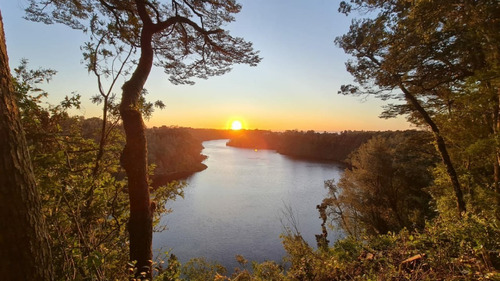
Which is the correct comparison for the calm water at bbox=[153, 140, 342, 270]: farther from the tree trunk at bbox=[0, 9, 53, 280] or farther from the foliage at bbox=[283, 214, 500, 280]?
the tree trunk at bbox=[0, 9, 53, 280]

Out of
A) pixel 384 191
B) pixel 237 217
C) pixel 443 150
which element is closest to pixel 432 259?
pixel 443 150

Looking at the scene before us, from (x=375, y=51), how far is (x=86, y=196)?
8665 mm

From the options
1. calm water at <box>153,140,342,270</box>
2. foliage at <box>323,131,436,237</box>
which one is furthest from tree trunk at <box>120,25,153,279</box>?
foliage at <box>323,131,436,237</box>

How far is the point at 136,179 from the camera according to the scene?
3.21 m

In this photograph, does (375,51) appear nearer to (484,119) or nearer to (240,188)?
(484,119)

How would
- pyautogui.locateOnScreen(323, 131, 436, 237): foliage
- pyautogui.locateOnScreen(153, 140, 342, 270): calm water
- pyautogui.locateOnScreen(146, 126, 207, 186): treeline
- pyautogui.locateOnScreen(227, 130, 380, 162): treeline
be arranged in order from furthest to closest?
1. pyautogui.locateOnScreen(227, 130, 380, 162): treeline
2. pyautogui.locateOnScreen(146, 126, 207, 186): treeline
3. pyautogui.locateOnScreen(153, 140, 342, 270): calm water
4. pyautogui.locateOnScreen(323, 131, 436, 237): foliage

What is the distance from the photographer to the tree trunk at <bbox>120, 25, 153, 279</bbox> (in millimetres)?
3121

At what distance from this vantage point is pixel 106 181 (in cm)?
382

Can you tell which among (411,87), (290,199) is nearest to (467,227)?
(411,87)

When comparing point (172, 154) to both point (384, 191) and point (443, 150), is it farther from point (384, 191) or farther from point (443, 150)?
point (443, 150)

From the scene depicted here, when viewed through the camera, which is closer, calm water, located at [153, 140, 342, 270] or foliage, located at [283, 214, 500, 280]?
foliage, located at [283, 214, 500, 280]

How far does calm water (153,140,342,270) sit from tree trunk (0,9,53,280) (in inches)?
422

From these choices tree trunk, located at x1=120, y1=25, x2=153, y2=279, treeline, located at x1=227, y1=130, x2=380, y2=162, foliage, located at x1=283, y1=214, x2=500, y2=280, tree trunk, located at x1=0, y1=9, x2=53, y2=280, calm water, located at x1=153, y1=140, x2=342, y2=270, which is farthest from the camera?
treeline, located at x1=227, y1=130, x2=380, y2=162

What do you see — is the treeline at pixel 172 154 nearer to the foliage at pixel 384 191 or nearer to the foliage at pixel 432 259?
the foliage at pixel 384 191
